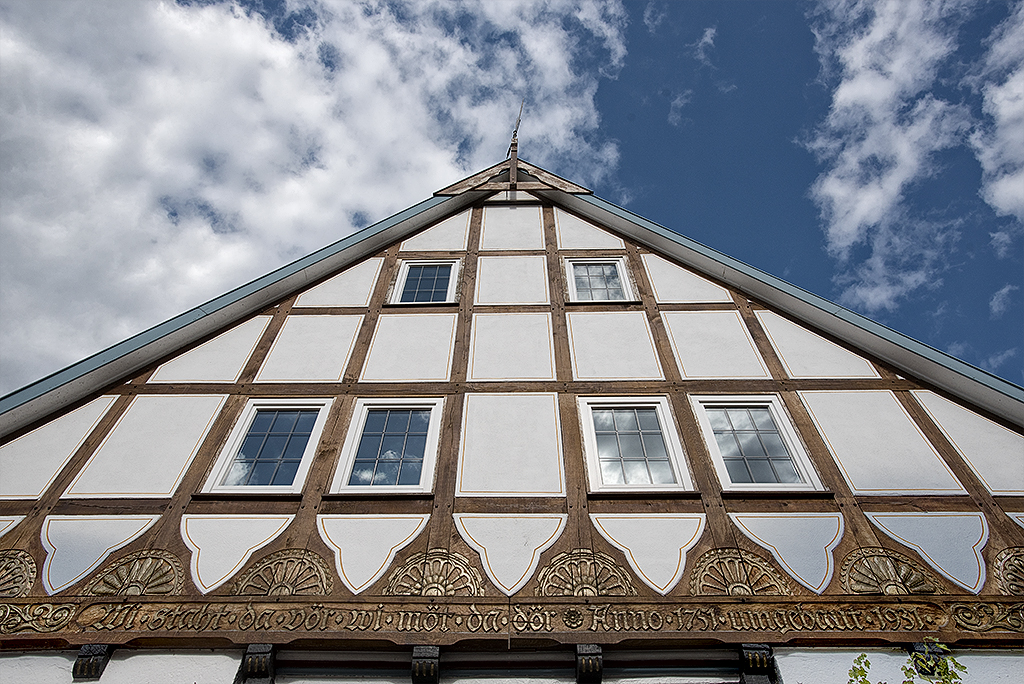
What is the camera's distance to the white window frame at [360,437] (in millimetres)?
6250

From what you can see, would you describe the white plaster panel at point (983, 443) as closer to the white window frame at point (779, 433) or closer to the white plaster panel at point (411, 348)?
the white window frame at point (779, 433)

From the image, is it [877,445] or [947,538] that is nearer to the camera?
[947,538]

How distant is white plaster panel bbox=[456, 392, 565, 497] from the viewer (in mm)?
6242

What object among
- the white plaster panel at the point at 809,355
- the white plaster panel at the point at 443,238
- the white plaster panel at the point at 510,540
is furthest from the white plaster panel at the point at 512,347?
the white plaster panel at the point at 809,355

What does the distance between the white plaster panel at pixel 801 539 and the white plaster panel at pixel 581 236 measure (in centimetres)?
561

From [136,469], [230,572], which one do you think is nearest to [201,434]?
[136,469]

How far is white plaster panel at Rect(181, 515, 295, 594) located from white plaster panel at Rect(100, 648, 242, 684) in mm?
538

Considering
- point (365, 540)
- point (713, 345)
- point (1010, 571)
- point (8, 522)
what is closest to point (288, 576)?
point (365, 540)

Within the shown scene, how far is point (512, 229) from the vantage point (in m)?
11.0

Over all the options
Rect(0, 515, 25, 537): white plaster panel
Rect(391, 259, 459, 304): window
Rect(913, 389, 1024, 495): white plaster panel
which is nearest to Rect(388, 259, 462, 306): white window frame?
Rect(391, 259, 459, 304): window

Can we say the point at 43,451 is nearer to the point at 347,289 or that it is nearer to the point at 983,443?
the point at 347,289

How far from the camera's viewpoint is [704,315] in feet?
28.5

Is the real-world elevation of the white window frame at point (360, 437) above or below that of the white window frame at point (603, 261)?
below

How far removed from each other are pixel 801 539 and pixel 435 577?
337cm
